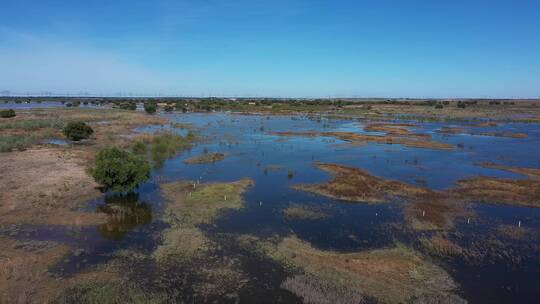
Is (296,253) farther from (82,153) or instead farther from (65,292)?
(82,153)

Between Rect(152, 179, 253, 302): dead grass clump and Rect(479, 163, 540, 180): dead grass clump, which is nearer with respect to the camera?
Rect(152, 179, 253, 302): dead grass clump

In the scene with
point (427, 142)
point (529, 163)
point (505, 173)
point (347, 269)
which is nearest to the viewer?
point (347, 269)

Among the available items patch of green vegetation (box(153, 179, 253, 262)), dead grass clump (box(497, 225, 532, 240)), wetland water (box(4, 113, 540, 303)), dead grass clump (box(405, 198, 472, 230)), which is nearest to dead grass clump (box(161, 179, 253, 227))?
patch of green vegetation (box(153, 179, 253, 262))

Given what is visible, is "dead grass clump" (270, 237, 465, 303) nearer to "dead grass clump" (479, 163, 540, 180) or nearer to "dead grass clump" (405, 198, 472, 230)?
"dead grass clump" (405, 198, 472, 230)

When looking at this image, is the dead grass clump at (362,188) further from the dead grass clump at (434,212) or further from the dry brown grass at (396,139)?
the dry brown grass at (396,139)

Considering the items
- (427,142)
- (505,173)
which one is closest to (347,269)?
(505,173)

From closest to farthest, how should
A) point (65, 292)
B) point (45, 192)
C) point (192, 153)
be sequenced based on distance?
point (65, 292) → point (45, 192) → point (192, 153)

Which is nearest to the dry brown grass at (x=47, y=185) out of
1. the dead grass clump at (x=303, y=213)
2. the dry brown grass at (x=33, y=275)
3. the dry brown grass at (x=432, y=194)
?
the dry brown grass at (x=33, y=275)
